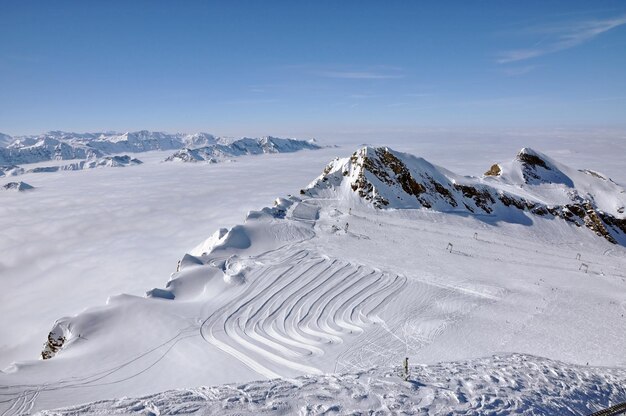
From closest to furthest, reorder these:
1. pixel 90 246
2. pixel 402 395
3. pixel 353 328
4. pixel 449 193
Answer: pixel 402 395
pixel 353 328
pixel 449 193
pixel 90 246

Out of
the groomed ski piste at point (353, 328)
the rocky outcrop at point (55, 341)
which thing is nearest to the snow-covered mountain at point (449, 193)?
the groomed ski piste at point (353, 328)

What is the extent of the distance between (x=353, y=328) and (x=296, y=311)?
4.01 metres


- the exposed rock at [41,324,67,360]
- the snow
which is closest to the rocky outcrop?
the exposed rock at [41,324,67,360]

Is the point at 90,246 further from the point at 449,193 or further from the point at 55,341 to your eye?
the point at 449,193

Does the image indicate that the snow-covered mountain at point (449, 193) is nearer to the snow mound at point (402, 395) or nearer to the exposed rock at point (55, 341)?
the snow mound at point (402, 395)

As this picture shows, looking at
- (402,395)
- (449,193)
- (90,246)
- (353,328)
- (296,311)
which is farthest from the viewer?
(90,246)

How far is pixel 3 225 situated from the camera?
120 meters

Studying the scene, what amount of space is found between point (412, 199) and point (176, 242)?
56.9 meters

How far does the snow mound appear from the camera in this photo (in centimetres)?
1045

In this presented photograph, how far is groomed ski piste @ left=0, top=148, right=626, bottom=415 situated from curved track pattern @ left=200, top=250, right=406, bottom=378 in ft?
0.39

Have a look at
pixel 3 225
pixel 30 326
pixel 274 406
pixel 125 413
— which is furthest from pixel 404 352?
pixel 3 225

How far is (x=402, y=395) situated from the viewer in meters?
11.4

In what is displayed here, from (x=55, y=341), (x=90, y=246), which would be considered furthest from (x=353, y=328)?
(x=90, y=246)

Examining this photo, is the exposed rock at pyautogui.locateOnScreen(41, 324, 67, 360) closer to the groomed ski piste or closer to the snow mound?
the groomed ski piste
